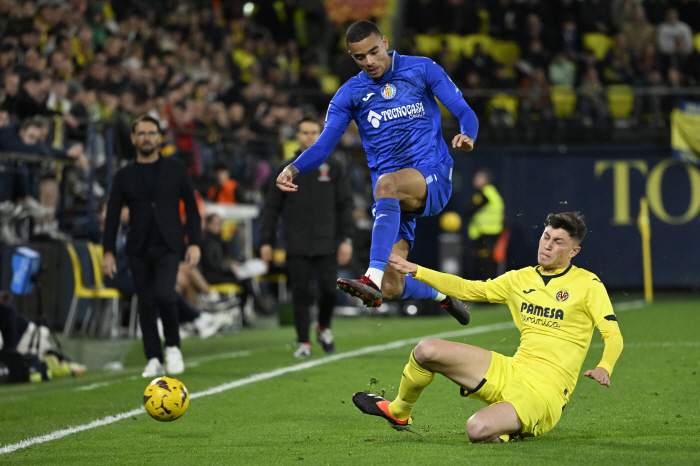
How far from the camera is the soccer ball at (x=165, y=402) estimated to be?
5938 mm

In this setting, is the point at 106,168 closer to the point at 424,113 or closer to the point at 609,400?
the point at 424,113

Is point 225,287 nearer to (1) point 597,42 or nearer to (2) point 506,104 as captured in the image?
(2) point 506,104

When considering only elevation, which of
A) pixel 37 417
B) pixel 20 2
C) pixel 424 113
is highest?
pixel 20 2

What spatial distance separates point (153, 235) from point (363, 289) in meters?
3.46

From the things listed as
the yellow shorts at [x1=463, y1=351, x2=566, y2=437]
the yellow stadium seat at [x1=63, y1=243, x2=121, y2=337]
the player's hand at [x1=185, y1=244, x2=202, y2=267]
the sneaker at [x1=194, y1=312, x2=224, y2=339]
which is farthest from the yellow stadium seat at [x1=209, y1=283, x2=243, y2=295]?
the yellow shorts at [x1=463, y1=351, x2=566, y2=437]

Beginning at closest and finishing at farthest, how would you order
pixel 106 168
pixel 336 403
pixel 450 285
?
1. pixel 450 285
2. pixel 336 403
3. pixel 106 168

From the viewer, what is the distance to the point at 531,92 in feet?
63.7

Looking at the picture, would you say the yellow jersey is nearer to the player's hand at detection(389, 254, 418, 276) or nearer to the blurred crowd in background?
the player's hand at detection(389, 254, 418, 276)

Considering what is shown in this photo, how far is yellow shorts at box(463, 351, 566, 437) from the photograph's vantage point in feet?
16.8

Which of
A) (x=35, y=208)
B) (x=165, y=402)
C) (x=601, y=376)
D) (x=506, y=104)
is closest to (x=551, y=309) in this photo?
(x=601, y=376)

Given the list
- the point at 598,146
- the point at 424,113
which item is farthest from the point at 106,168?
the point at 598,146

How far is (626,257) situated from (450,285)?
14.8 meters

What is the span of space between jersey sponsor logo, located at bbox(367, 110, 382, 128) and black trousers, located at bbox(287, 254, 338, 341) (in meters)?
3.59

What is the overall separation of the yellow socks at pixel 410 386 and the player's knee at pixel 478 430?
32cm
